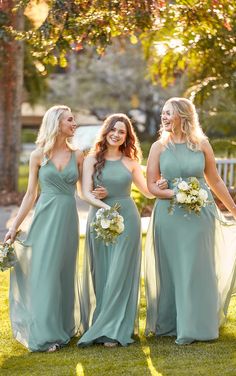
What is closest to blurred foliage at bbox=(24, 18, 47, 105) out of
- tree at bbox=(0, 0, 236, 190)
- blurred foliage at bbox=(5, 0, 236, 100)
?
tree at bbox=(0, 0, 236, 190)

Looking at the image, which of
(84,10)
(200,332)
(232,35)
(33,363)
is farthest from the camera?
(232,35)

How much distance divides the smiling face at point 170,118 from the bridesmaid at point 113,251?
0.34 meters

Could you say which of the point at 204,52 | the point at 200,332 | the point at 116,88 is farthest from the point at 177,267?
the point at 116,88

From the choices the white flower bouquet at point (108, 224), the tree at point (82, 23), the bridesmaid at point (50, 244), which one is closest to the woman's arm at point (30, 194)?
the bridesmaid at point (50, 244)

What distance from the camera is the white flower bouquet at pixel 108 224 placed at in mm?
7098

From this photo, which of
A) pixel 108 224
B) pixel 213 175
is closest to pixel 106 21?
pixel 213 175

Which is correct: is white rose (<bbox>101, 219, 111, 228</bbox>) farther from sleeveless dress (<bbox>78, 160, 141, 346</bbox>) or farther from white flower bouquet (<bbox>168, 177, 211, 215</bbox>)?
white flower bouquet (<bbox>168, 177, 211, 215</bbox>)

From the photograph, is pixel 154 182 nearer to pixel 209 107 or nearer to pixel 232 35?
pixel 232 35

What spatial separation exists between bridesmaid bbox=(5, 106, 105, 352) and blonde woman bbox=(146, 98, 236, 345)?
2.27ft

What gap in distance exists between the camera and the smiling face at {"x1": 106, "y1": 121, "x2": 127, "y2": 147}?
299 inches

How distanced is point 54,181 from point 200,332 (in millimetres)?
1731

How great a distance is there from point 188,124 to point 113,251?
122 centimetres

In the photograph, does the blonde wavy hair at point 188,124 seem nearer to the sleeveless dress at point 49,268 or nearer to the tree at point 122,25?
the sleeveless dress at point 49,268

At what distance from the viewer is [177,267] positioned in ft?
25.2
